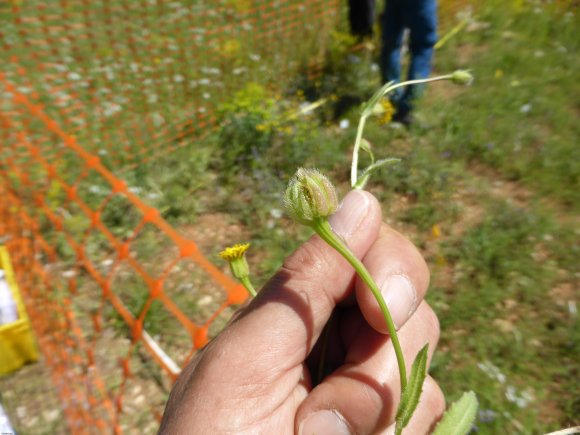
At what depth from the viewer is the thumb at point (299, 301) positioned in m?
0.83

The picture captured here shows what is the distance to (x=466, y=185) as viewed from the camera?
8.60 ft

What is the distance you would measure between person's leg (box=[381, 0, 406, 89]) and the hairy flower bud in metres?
2.51

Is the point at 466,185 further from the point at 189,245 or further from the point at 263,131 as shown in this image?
the point at 189,245

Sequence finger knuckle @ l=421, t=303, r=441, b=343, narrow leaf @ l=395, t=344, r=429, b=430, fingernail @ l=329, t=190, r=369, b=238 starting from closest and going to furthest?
narrow leaf @ l=395, t=344, r=429, b=430 < fingernail @ l=329, t=190, r=369, b=238 < finger knuckle @ l=421, t=303, r=441, b=343

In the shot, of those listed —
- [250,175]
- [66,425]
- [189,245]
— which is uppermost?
[189,245]

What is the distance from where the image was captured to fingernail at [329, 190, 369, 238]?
899mm

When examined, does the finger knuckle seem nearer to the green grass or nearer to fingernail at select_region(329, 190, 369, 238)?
fingernail at select_region(329, 190, 369, 238)

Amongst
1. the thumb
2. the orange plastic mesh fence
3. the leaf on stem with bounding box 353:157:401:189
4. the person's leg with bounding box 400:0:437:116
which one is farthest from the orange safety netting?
the person's leg with bounding box 400:0:437:116

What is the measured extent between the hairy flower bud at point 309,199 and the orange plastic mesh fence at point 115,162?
0.65 metres

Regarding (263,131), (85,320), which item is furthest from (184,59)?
(85,320)

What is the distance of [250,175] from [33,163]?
1.27 meters

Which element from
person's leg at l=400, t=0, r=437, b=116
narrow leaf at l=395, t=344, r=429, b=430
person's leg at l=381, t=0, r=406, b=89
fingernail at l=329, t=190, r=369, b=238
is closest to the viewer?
narrow leaf at l=395, t=344, r=429, b=430

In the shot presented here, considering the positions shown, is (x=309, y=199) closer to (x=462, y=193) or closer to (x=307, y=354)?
(x=307, y=354)

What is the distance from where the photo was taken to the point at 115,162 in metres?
3.01
